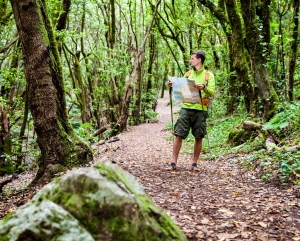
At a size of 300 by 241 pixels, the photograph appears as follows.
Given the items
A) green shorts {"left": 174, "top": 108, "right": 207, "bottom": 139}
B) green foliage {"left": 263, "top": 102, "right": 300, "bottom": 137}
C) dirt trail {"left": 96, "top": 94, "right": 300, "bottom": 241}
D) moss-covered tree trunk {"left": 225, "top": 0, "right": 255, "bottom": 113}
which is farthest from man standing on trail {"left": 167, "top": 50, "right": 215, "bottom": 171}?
moss-covered tree trunk {"left": 225, "top": 0, "right": 255, "bottom": 113}

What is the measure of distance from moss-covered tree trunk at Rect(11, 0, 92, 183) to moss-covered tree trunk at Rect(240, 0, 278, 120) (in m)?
5.37

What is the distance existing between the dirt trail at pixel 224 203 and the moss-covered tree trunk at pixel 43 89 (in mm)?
1553

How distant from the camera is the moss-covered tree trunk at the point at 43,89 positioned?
5891 millimetres

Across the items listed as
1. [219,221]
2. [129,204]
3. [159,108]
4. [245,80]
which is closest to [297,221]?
[219,221]

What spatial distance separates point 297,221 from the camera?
144 inches

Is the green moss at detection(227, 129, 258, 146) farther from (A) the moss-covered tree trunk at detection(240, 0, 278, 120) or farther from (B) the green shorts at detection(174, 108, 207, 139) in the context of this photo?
(B) the green shorts at detection(174, 108, 207, 139)

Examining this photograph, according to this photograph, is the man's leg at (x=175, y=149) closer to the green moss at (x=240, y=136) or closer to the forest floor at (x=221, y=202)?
the forest floor at (x=221, y=202)

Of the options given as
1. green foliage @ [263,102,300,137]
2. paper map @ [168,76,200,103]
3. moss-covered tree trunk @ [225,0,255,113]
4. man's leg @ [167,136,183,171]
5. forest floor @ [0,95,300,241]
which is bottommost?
forest floor @ [0,95,300,241]

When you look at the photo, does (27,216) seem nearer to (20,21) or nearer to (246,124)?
(20,21)

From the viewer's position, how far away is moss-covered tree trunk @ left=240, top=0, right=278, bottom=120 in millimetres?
8516

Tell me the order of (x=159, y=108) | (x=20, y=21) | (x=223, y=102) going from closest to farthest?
(x=20, y=21) → (x=223, y=102) → (x=159, y=108)

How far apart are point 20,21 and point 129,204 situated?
5.00 metres

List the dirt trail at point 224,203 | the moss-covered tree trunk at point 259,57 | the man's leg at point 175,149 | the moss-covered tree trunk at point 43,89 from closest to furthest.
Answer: the dirt trail at point 224,203 → the moss-covered tree trunk at point 43,89 → the man's leg at point 175,149 → the moss-covered tree trunk at point 259,57

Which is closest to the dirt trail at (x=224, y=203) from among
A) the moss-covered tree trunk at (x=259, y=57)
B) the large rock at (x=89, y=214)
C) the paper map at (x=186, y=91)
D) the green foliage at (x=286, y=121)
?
the large rock at (x=89, y=214)
